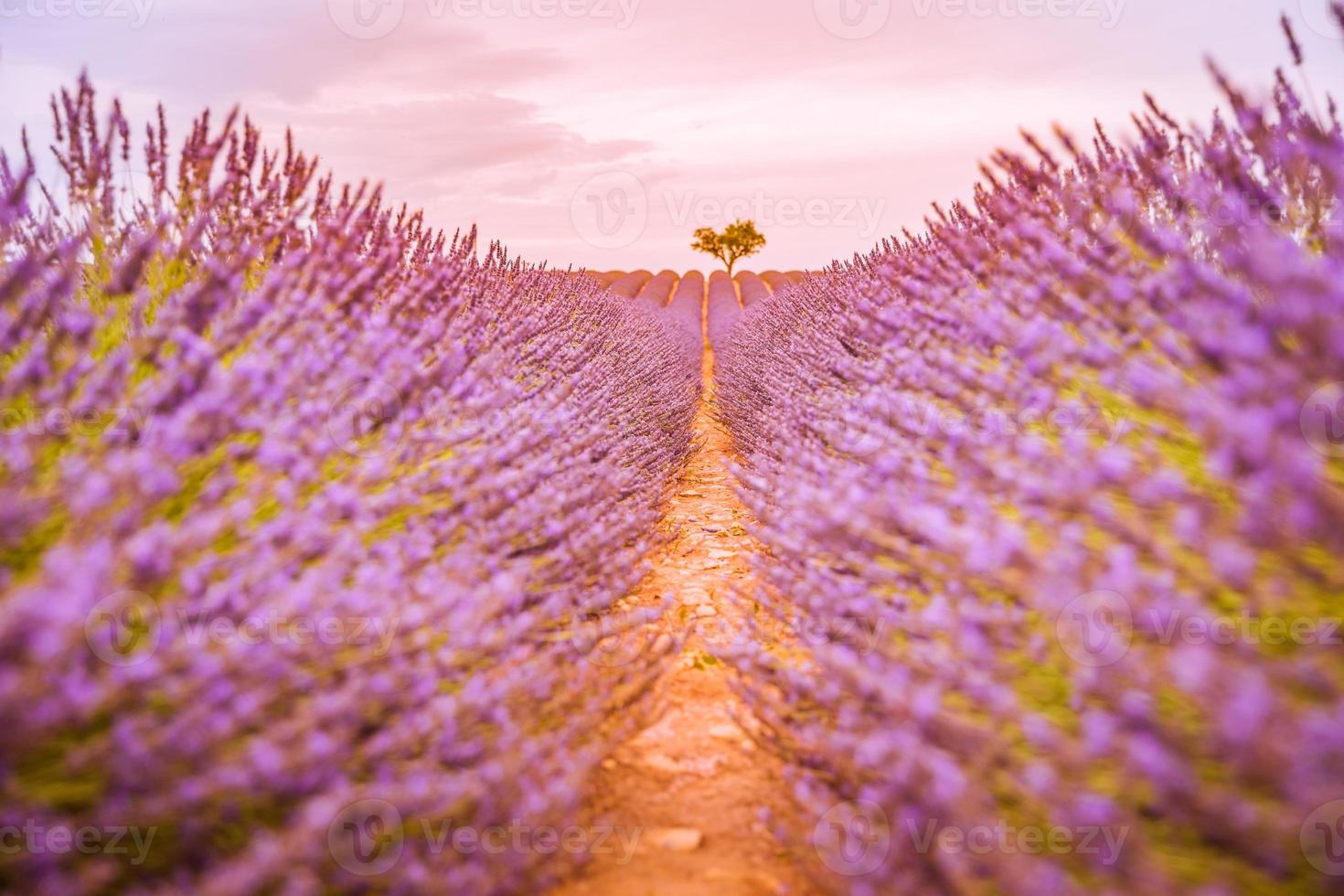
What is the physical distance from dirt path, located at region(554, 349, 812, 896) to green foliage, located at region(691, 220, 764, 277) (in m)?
31.8

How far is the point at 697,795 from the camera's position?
5.89 ft

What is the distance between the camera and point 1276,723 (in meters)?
0.80

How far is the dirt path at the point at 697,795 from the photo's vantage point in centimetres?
150

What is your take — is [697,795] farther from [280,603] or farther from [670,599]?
[280,603]

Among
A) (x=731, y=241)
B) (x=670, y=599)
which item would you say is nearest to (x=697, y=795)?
(x=670, y=599)

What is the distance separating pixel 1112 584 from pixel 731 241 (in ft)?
111

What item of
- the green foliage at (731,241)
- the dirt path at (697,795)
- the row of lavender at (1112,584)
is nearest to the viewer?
the row of lavender at (1112,584)

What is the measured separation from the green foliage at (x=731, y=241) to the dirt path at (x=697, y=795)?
31769 mm

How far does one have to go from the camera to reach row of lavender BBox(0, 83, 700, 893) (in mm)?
981

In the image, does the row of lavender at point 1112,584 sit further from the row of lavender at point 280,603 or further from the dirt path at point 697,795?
the row of lavender at point 280,603

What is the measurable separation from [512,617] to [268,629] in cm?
65

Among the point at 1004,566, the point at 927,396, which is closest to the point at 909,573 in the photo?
the point at 1004,566

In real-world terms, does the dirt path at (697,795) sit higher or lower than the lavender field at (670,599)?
lower

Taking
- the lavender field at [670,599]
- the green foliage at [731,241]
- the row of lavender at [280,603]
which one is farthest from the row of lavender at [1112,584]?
the green foliage at [731,241]
